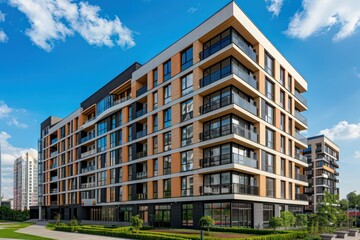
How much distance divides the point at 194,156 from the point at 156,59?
14213mm

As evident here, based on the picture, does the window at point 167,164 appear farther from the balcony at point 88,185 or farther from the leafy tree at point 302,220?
the balcony at point 88,185

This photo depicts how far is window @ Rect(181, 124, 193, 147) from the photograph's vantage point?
34250 millimetres

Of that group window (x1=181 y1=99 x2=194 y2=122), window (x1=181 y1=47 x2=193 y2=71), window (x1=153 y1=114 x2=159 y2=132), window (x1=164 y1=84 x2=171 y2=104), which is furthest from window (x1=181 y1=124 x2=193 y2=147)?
window (x1=181 y1=47 x2=193 y2=71)

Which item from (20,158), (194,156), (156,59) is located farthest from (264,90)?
(20,158)

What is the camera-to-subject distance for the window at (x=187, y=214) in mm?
32969

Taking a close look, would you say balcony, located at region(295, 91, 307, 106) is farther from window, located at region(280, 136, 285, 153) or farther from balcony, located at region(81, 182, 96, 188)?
balcony, located at region(81, 182, 96, 188)

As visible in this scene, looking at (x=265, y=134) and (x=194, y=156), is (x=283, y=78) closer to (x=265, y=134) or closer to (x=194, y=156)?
(x=265, y=134)

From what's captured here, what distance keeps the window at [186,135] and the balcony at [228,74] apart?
188 inches

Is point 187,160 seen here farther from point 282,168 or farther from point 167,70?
point 282,168

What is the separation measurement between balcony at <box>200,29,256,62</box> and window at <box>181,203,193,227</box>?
592 inches

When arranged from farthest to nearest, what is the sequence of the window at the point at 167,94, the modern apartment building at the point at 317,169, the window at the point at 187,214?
1. the modern apartment building at the point at 317,169
2. the window at the point at 167,94
3. the window at the point at 187,214

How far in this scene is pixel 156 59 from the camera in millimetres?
40750

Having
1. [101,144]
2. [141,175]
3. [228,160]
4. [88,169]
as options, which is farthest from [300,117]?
[88,169]

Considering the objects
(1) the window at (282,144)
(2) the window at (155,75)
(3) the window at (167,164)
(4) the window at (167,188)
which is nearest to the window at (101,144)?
(2) the window at (155,75)
